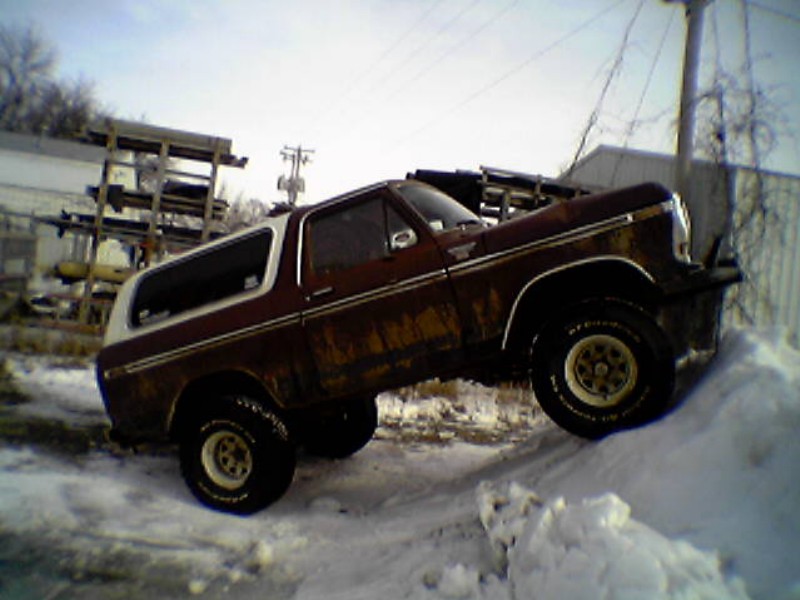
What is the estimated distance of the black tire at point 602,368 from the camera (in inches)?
109

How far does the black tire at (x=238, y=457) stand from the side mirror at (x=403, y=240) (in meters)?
1.58

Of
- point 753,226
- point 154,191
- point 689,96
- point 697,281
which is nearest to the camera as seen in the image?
point 697,281

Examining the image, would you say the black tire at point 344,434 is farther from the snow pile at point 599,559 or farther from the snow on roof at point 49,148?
the snow on roof at point 49,148

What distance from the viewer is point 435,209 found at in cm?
358

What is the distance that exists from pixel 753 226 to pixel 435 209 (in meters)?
8.16

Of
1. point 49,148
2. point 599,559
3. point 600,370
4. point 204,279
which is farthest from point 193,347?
point 49,148

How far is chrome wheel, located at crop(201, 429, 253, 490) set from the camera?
3682 mm

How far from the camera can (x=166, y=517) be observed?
3.51 metres

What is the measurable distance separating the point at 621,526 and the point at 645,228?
1.78 meters

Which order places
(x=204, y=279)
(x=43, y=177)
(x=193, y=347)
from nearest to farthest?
(x=193, y=347), (x=204, y=279), (x=43, y=177)

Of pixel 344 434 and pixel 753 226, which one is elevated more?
pixel 753 226

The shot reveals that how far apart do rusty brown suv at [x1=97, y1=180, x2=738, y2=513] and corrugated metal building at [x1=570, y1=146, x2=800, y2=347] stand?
1.25 metres

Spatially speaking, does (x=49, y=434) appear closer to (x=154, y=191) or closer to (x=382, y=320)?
(x=382, y=320)

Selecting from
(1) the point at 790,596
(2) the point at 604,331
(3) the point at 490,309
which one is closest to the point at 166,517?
(3) the point at 490,309
